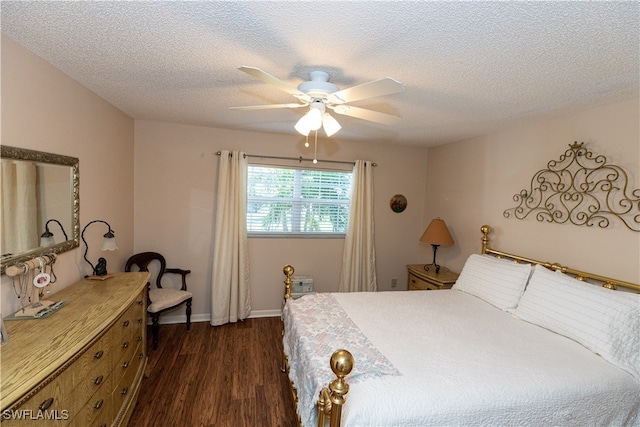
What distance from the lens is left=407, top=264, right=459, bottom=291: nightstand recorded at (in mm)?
3229

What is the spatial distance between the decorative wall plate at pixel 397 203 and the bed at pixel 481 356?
6.07 feet

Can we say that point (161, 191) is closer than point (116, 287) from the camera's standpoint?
No

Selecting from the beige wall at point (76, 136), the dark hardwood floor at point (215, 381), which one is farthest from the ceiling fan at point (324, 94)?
the dark hardwood floor at point (215, 381)

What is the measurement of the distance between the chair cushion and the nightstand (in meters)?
2.74

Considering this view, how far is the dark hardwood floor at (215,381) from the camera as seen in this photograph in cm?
207

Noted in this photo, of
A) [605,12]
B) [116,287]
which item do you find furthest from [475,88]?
[116,287]

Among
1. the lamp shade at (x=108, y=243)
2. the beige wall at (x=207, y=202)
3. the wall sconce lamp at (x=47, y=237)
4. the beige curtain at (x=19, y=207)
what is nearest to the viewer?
the beige curtain at (x=19, y=207)

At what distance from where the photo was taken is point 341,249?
4020 millimetres

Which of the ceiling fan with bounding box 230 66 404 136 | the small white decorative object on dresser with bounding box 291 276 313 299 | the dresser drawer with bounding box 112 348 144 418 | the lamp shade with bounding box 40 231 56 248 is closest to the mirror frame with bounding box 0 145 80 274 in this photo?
the lamp shade with bounding box 40 231 56 248

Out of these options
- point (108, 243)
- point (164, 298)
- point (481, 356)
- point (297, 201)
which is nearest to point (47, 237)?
point (108, 243)

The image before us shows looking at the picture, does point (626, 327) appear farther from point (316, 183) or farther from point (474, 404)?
point (316, 183)

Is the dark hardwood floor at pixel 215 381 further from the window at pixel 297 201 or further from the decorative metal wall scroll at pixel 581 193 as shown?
the decorative metal wall scroll at pixel 581 193

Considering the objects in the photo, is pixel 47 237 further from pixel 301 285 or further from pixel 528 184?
pixel 528 184

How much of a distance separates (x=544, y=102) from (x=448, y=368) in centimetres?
202
